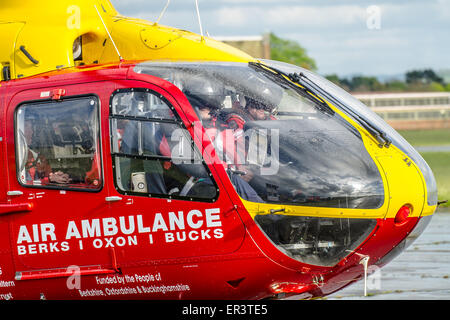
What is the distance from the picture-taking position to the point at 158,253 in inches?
310

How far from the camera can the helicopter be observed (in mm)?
7656

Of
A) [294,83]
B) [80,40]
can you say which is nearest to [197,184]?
[294,83]

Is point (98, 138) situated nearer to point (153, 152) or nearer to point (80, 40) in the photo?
point (153, 152)

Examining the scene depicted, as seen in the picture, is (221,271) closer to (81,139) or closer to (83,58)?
(81,139)

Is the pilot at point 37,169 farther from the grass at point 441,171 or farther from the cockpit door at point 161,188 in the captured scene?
the grass at point 441,171

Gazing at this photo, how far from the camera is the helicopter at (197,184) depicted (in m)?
7.66

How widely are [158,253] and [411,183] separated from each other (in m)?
2.21

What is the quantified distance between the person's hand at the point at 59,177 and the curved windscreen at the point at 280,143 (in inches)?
46.9

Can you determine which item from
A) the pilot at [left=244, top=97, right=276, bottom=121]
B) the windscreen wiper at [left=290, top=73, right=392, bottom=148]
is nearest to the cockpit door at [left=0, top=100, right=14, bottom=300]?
the pilot at [left=244, top=97, right=276, bottom=121]

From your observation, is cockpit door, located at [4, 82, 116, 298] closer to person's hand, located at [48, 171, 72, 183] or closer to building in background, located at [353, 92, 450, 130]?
person's hand, located at [48, 171, 72, 183]

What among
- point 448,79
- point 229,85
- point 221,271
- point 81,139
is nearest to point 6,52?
point 81,139

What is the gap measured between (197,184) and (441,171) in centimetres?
2131

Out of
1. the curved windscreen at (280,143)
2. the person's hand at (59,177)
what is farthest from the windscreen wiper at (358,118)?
the person's hand at (59,177)

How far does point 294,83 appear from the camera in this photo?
8148mm
